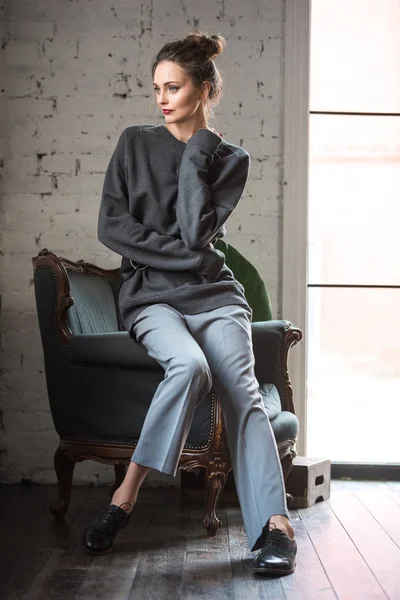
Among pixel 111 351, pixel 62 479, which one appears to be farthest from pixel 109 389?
pixel 62 479

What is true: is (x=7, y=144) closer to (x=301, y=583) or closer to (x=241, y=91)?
(x=241, y=91)

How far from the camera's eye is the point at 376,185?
3.85m

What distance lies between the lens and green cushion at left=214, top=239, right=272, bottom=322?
3334 millimetres

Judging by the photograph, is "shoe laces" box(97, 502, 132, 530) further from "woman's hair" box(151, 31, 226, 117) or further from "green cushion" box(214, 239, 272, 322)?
"woman's hair" box(151, 31, 226, 117)

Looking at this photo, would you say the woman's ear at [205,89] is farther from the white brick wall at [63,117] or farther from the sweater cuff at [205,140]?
the white brick wall at [63,117]

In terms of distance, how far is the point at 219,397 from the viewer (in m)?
2.50

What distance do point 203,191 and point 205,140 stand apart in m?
0.18

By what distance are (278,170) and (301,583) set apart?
6.88 feet

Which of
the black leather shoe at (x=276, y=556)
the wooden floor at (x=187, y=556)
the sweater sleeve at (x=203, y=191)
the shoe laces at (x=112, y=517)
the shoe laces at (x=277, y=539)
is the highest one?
the sweater sleeve at (x=203, y=191)

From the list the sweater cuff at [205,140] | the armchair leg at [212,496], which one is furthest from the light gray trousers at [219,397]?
the sweater cuff at [205,140]

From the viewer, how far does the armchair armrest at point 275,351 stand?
3.02 metres

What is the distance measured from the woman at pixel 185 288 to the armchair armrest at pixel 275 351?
366 mm

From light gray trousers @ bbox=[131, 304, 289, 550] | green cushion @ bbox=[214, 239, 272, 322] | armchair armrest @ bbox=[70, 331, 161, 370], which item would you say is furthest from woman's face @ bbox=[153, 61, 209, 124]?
green cushion @ bbox=[214, 239, 272, 322]

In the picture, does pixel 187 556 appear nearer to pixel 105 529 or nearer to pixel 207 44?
pixel 105 529
